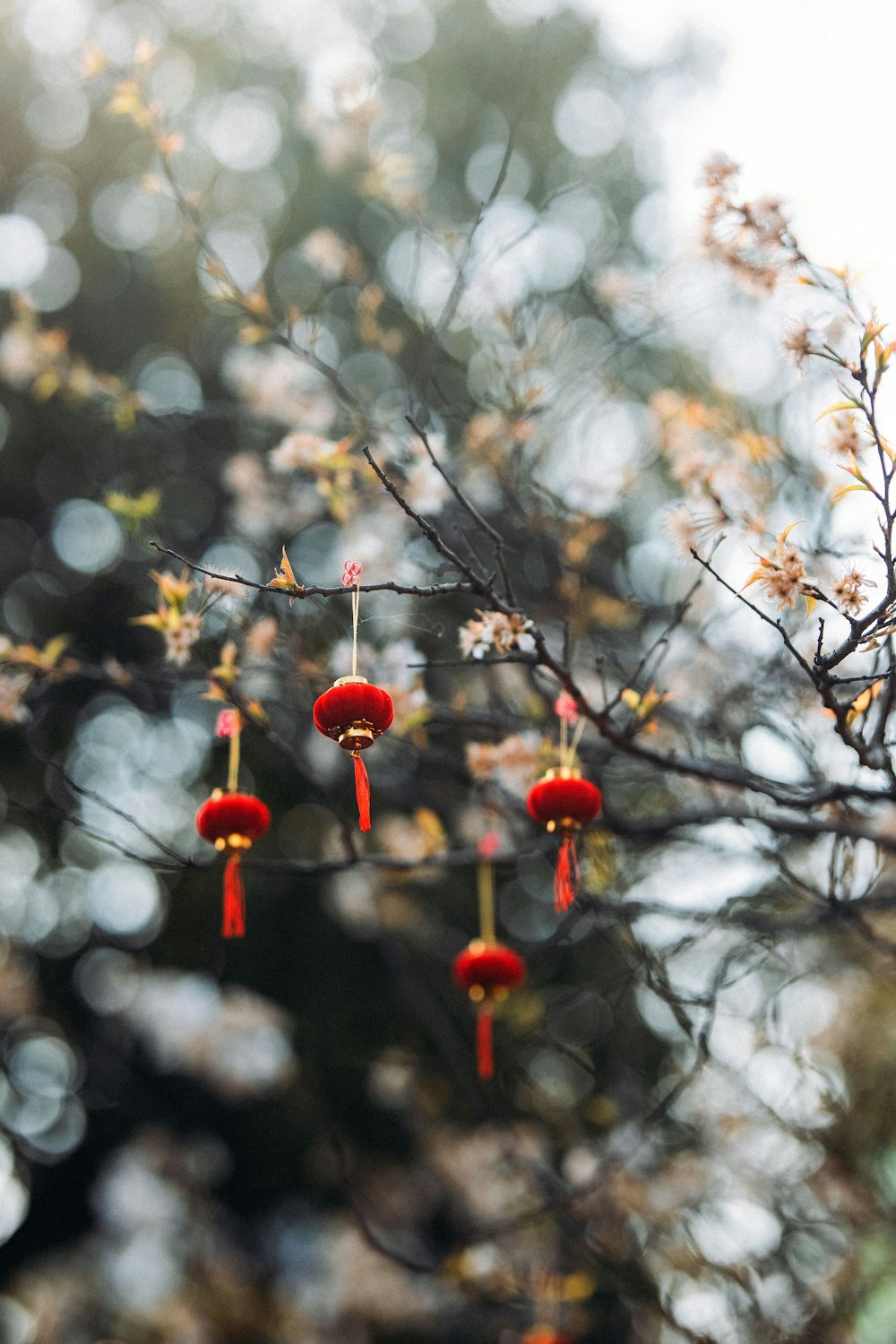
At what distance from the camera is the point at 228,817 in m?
2.06

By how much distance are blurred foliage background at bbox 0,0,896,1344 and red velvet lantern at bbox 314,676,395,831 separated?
0.70 ft

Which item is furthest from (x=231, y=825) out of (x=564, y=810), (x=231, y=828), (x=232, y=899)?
(x=564, y=810)

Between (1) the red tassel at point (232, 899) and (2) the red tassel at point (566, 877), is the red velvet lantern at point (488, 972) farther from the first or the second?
(1) the red tassel at point (232, 899)

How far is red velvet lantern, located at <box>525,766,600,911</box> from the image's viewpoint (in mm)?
1998

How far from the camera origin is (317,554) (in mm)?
5254

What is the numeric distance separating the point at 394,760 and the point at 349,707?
5.73 ft

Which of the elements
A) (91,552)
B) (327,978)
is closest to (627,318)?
(91,552)

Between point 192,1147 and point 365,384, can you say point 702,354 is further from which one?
point 192,1147

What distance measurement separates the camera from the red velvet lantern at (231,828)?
2.05 m

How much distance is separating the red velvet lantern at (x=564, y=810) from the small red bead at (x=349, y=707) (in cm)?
43

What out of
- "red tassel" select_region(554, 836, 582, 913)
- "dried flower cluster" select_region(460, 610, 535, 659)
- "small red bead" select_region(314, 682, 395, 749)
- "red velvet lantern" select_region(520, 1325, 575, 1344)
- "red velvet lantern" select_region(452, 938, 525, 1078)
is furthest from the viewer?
"red velvet lantern" select_region(520, 1325, 575, 1344)

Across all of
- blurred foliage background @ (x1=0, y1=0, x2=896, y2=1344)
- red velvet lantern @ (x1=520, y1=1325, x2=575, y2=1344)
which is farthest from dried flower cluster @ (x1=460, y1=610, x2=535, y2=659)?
red velvet lantern @ (x1=520, y1=1325, x2=575, y2=1344)

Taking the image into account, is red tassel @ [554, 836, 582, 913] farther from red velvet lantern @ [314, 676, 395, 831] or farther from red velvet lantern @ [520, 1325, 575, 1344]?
red velvet lantern @ [520, 1325, 575, 1344]

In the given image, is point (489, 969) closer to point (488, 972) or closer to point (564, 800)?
point (488, 972)
